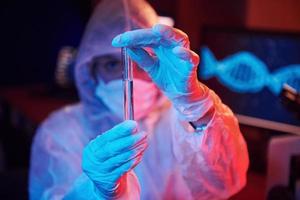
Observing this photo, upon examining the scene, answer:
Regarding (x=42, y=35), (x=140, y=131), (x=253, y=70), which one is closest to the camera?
(x=140, y=131)

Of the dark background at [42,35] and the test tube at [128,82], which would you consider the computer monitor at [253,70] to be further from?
the test tube at [128,82]

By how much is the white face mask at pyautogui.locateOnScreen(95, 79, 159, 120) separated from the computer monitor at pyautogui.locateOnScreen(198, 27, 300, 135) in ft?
1.26

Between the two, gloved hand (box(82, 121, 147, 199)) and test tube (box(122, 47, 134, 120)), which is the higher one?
test tube (box(122, 47, 134, 120))

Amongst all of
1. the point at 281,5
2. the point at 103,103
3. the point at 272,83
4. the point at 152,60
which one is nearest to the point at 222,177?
the point at 152,60

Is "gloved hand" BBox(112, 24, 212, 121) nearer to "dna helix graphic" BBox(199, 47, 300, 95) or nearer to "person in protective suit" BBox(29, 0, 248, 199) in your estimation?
"person in protective suit" BBox(29, 0, 248, 199)

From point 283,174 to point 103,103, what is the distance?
51 cm

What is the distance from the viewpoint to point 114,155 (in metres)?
0.76

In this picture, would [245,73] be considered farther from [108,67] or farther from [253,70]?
[108,67]

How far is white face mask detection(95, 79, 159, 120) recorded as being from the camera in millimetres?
1133

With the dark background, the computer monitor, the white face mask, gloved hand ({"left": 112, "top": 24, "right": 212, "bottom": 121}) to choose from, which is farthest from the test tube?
the dark background

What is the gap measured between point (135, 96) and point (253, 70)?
0.48m

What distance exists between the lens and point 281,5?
1633mm

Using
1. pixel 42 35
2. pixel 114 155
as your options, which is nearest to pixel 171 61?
pixel 114 155

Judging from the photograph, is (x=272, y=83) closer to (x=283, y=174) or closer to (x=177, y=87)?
(x=283, y=174)
